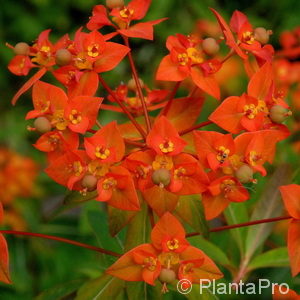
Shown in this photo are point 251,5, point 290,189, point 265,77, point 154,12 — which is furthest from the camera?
point 251,5

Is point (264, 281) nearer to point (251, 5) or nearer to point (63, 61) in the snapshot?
point (63, 61)

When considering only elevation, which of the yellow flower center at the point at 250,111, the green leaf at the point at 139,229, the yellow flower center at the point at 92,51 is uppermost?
the yellow flower center at the point at 92,51

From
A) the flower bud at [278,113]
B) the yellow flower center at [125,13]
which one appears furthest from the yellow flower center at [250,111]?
the yellow flower center at [125,13]

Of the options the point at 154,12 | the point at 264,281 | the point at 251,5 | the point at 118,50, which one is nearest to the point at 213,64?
the point at 118,50

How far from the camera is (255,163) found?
4.81 feet

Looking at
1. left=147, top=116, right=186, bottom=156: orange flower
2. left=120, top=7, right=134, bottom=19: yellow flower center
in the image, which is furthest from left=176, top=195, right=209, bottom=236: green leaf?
left=120, top=7, right=134, bottom=19: yellow flower center

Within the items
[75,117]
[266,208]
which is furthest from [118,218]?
[266,208]

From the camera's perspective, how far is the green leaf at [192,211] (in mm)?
1498

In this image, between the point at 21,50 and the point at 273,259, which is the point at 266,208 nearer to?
the point at 273,259

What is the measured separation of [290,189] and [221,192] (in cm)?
17

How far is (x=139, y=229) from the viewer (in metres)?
1.63

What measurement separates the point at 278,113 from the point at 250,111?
0.07 meters

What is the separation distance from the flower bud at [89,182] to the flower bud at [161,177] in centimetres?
15

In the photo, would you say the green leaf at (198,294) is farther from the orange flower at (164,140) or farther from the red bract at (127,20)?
the red bract at (127,20)
